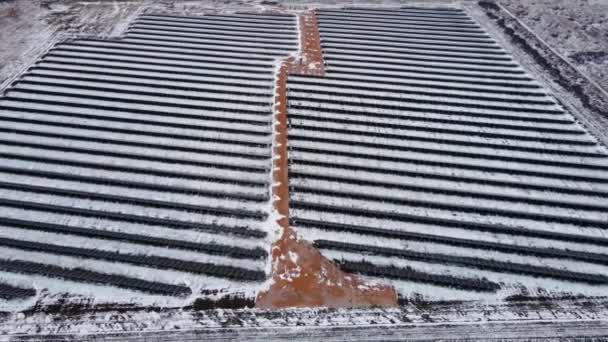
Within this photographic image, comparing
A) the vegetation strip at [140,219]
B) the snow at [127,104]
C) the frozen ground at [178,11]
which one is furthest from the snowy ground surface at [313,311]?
the snow at [127,104]

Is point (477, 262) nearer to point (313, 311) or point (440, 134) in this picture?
point (313, 311)

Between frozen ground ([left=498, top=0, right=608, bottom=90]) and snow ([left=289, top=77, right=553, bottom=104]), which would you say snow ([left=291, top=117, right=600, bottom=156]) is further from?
frozen ground ([left=498, top=0, right=608, bottom=90])

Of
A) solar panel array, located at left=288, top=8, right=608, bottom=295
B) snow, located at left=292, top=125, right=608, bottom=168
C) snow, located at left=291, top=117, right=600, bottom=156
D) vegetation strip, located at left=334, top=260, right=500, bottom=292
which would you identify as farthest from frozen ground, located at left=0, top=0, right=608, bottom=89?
vegetation strip, located at left=334, top=260, right=500, bottom=292

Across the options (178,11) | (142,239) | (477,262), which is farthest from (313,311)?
(178,11)

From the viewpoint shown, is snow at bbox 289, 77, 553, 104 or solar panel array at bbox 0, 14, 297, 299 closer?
solar panel array at bbox 0, 14, 297, 299

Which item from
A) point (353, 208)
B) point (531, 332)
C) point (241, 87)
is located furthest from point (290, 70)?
point (531, 332)

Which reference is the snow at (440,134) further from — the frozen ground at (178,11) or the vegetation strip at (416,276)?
the vegetation strip at (416,276)
